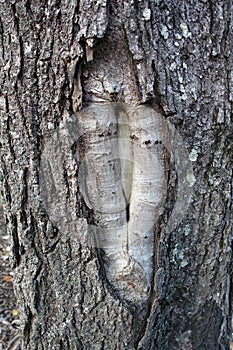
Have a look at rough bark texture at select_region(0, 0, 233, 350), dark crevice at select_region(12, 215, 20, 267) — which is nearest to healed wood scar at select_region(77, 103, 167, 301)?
rough bark texture at select_region(0, 0, 233, 350)

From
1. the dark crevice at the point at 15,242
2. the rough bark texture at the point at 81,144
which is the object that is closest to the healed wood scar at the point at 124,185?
the rough bark texture at the point at 81,144

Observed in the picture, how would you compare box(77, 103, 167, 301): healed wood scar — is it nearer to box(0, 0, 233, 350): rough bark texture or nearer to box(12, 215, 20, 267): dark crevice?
box(0, 0, 233, 350): rough bark texture

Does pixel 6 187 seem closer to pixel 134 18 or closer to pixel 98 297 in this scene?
pixel 98 297

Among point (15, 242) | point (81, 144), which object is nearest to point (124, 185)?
point (81, 144)

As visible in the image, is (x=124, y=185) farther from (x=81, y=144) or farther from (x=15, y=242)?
(x=15, y=242)

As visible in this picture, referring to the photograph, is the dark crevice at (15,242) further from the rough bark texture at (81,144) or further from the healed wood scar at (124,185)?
the healed wood scar at (124,185)

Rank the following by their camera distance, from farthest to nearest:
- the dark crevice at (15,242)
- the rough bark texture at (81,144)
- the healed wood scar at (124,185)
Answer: the dark crevice at (15,242) < the healed wood scar at (124,185) < the rough bark texture at (81,144)
